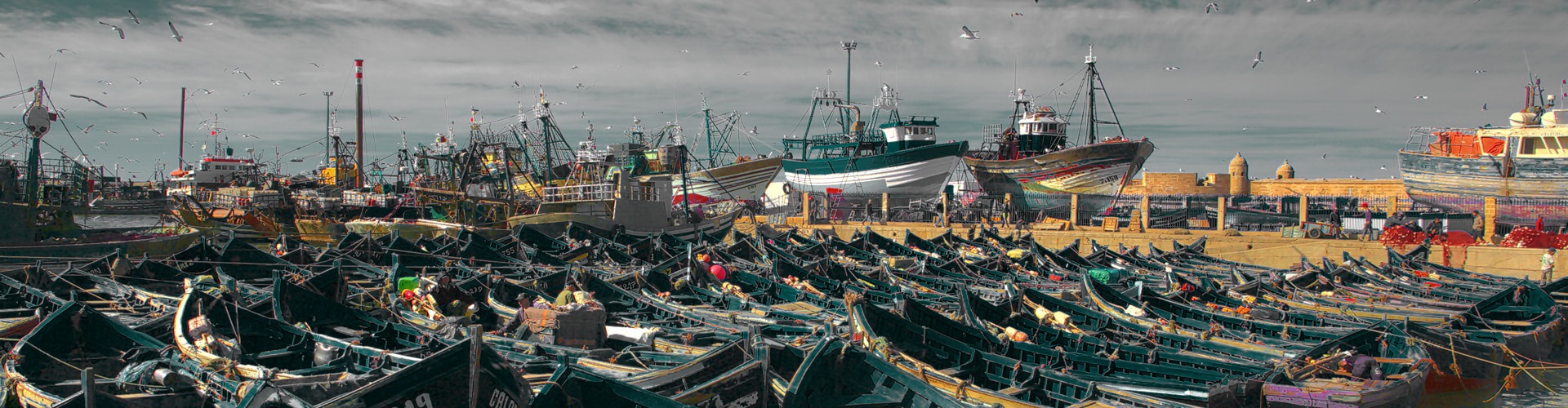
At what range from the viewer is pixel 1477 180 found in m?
42.8

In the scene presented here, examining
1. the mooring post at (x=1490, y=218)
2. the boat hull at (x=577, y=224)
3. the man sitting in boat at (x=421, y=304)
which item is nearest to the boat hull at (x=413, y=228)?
the boat hull at (x=577, y=224)

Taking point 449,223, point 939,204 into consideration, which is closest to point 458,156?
point 449,223

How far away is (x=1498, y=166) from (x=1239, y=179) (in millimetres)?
26465

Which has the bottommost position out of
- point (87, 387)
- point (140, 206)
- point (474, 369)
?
point (87, 387)

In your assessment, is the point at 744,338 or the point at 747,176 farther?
the point at 747,176

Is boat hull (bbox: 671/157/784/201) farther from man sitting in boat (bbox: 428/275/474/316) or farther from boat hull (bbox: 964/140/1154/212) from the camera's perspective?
man sitting in boat (bbox: 428/275/474/316)

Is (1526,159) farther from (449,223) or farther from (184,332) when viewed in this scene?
(184,332)

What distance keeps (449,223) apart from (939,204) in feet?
76.5

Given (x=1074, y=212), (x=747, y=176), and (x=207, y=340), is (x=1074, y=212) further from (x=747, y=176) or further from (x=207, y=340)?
(x=207, y=340)

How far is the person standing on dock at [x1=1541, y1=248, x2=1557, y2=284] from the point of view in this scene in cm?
2831

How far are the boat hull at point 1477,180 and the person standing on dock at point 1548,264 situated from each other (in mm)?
8650

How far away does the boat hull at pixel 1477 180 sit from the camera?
40.8 m

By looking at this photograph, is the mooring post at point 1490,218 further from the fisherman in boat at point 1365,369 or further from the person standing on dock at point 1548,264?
the fisherman in boat at point 1365,369

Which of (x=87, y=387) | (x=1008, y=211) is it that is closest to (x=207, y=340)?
(x=87, y=387)
